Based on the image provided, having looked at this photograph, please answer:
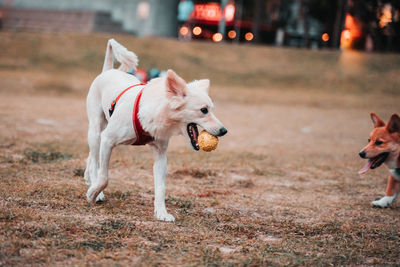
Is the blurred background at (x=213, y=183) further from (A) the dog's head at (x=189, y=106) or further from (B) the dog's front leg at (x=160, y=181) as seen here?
(A) the dog's head at (x=189, y=106)

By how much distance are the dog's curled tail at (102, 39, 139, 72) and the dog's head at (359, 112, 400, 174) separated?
281 cm

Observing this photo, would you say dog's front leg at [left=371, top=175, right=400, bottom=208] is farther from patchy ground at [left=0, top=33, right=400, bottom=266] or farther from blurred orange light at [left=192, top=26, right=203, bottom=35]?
blurred orange light at [left=192, top=26, right=203, bottom=35]

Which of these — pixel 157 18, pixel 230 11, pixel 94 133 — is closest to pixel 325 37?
pixel 230 11

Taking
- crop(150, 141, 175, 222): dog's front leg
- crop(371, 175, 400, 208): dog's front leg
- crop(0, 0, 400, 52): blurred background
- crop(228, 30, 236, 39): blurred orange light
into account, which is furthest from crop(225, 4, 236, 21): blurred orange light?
crop(150, 141, 175, 222): dog's front leg

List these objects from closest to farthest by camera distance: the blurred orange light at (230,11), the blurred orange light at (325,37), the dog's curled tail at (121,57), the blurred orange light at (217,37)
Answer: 1. the dog's curled tail at (121,57)
2. the blurred orange light at (325,37)
3. the blurred orange light at (217,37)
4. the blurred orange light at (230,11)

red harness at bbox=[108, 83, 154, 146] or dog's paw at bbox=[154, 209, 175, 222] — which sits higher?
red harness at bbox=[108, 83, 154, 146]

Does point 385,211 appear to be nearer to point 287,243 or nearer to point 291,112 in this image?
point 287,243

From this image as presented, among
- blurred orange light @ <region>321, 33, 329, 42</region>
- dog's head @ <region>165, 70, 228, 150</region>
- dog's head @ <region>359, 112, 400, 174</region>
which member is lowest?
dog's head @ <region>359, 112, 400, 174</region>

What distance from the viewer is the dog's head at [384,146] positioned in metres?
5.27

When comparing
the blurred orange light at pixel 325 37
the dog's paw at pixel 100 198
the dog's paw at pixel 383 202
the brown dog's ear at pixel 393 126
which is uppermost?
the blurred orange light at pixel 325 37

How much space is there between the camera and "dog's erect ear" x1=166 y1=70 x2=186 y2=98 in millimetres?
3891

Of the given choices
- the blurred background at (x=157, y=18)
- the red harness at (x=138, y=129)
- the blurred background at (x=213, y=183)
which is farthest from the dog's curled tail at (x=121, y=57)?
the blurred background at (x=157, y=18)

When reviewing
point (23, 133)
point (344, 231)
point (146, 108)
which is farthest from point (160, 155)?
point (23, 133)

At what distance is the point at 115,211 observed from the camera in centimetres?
429
